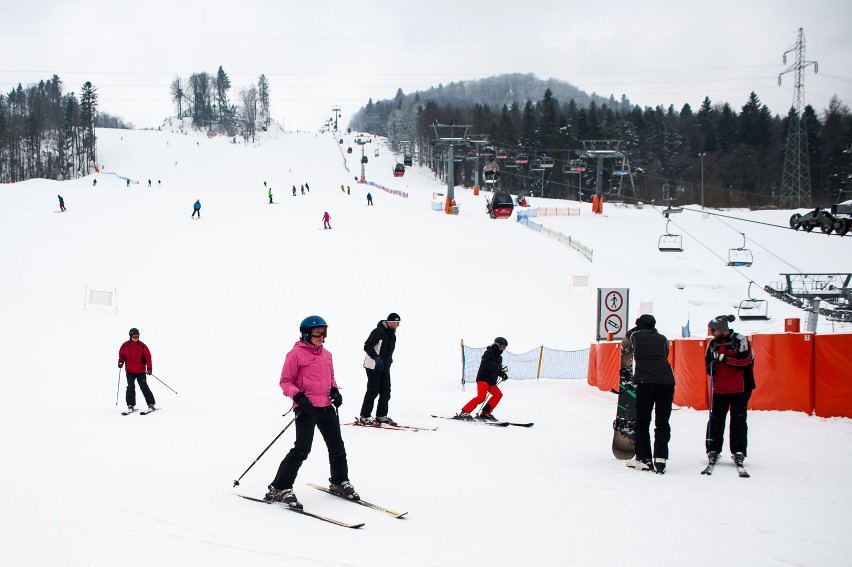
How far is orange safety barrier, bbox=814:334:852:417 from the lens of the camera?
31.9 feet

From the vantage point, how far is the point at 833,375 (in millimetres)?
9867

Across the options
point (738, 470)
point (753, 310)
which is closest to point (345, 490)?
point (738, 470)

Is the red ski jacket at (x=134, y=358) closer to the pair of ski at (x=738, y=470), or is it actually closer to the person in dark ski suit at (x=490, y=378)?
the person in dark ski suit at (x=490, y=378)

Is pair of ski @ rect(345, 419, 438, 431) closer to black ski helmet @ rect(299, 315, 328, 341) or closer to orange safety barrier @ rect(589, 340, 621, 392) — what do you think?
black ski helmet @ rect(299, 315, 328, 341)

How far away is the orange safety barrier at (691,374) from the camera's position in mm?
11930

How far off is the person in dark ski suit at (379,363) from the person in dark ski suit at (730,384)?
444 centimetres

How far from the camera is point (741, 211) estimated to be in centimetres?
7712

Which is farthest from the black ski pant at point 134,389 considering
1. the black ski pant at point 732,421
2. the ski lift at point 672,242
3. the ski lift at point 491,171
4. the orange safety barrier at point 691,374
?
the ski lift at point 491,171

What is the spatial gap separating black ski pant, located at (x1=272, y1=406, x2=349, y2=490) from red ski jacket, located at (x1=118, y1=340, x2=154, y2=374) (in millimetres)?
7516

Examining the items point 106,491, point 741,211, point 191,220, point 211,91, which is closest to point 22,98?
point 211,91

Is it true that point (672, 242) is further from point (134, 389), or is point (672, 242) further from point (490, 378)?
point (134, 389)

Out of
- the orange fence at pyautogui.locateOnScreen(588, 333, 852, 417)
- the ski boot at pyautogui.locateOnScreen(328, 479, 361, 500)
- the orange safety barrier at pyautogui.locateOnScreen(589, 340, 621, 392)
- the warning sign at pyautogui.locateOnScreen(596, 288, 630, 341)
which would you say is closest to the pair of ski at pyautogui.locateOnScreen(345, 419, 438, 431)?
the ski boot at pyautogui.locateOnScreen(328, 479, 361, 500)

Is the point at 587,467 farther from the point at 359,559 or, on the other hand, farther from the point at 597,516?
the point at 359,559

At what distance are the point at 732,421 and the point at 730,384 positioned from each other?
0.42 metres
